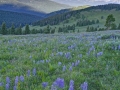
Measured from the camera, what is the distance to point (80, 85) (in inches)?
199

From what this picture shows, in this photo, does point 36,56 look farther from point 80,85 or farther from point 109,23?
point 109,23

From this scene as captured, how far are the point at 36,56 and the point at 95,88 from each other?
140 inches

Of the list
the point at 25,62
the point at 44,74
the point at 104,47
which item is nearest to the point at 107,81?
the point at 44,74

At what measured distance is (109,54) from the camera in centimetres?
805

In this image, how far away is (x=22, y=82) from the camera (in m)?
5.11

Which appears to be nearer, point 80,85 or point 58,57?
point 80,85

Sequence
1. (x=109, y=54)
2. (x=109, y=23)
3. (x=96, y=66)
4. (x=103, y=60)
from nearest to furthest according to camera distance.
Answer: (x=96, y=66) < (x=103, y=60) < (x=109, y=54) < (x=109, y=23)

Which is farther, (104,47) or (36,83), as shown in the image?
(104,47)

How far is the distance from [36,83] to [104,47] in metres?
5.06

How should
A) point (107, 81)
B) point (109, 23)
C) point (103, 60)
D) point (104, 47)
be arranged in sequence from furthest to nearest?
point (109, 23) → point (104, 47) → point (103, 60) → point (107, 81)

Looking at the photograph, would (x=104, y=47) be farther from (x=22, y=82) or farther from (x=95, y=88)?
(x=22, y=82)

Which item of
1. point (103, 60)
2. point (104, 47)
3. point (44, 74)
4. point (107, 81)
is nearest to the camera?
point (107, 81)

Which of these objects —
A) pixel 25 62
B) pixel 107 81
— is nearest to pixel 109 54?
pixel 107 81

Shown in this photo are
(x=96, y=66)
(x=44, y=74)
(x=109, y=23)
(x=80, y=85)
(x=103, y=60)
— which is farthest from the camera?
(x=109, y=23)
